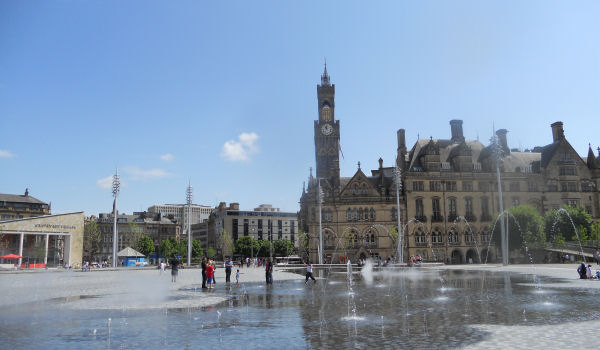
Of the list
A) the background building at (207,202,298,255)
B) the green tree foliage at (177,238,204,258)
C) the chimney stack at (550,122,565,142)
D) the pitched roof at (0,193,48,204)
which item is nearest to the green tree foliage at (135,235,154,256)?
the green tree foliage at (177,238,204,258)

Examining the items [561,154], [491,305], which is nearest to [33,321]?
[491,305]

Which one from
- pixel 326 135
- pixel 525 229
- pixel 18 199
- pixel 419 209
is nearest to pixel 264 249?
pixel 326 135

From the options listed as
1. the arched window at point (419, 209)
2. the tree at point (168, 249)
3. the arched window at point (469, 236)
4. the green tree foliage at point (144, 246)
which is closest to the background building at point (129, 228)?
the tree at point (168, 249)

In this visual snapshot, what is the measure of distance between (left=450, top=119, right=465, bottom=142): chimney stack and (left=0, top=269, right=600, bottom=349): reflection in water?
249 feet

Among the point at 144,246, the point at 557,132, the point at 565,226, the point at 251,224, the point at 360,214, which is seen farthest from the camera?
the point at 251,224

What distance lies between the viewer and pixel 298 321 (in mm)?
14656

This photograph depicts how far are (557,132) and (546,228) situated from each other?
2766 centimetres

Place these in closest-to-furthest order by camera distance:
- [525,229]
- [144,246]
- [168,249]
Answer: [525,229] → [144,246] → [168,249]

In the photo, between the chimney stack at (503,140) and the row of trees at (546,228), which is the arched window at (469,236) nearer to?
the row of trees at (546,228)

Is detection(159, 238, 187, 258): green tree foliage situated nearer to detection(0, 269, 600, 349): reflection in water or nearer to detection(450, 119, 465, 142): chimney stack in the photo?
detection(450, 119, 465, 142): chimney stack

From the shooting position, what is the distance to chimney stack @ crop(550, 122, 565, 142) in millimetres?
89312

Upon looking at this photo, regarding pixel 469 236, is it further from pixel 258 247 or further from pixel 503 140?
pixel 258 247

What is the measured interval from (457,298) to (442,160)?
72659mm

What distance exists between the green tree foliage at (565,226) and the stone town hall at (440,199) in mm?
13659
